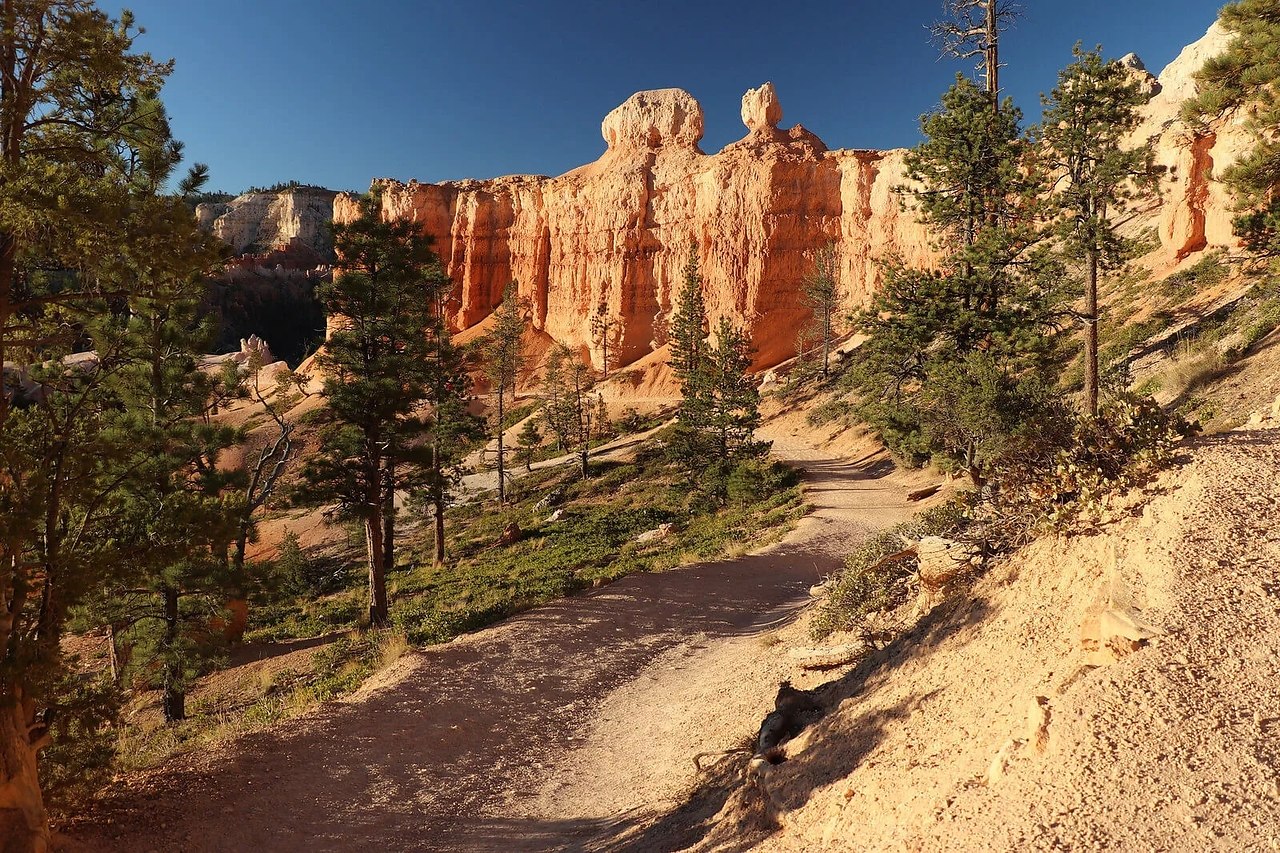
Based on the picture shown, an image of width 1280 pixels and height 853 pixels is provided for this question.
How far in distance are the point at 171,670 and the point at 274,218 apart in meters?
129

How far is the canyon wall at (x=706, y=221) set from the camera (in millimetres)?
56062

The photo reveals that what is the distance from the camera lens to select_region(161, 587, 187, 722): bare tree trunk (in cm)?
1297

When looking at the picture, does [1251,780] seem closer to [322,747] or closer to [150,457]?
[322,747]

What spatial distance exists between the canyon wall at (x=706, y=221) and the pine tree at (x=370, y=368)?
43268 mm

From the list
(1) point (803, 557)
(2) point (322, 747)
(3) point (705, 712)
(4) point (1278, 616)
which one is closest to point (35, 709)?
(2) point (322, 747)

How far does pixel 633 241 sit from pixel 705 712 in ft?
192

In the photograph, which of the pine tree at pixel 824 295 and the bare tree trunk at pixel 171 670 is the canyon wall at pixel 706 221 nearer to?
the pine tree at pixel 824 295

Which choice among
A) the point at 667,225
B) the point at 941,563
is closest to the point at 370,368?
the point at 941,563

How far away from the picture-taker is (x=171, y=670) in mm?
12992

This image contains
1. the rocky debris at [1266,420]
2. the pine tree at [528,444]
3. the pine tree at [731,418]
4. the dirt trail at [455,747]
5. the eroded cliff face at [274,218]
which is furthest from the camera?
the eroded cliff face at [274,218]

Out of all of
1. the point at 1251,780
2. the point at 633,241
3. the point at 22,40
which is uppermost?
the point at 633,241

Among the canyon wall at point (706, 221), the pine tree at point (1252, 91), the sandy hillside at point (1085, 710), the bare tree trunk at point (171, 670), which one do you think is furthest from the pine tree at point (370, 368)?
the canyon wall at point (706, 221)

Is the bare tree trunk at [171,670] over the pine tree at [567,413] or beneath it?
beneath

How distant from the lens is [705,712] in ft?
30.8
